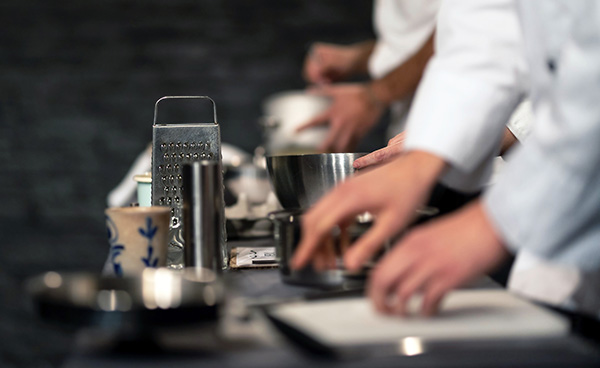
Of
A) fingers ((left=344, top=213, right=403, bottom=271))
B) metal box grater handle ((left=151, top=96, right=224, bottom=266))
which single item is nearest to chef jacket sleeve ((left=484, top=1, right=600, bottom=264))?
fingers ((left=344, top=213, right=403, bottom=271))

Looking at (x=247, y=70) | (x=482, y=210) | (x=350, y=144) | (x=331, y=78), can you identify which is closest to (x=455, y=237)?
(x=482, y=210)

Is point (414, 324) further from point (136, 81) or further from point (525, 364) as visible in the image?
point (136, 81)

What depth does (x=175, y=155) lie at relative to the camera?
1.08 m

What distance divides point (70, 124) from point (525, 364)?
3.18 metres

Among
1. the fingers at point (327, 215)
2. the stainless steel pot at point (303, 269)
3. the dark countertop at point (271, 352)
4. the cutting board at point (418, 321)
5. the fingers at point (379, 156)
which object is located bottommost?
the dark countertop at point (271, 352)

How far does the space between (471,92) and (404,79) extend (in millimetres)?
1424

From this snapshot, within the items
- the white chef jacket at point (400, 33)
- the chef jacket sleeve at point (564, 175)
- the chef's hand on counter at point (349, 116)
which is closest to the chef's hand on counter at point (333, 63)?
the white chef jacket at point (400, 33)

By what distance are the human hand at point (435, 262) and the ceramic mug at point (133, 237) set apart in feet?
1.15

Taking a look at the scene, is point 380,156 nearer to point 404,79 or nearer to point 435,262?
point 435,262

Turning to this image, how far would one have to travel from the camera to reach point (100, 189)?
3311 millimetres

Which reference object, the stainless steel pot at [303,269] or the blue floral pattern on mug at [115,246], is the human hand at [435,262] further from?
the blue floral pattern on mug at [115,246]

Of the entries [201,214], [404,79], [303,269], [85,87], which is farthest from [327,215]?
[85,87]

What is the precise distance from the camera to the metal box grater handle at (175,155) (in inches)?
42.1

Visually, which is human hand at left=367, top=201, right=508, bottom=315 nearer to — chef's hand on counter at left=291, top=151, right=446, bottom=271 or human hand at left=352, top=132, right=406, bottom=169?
chef's hand on counter at left=291, top=151, right=446, bottom=271
